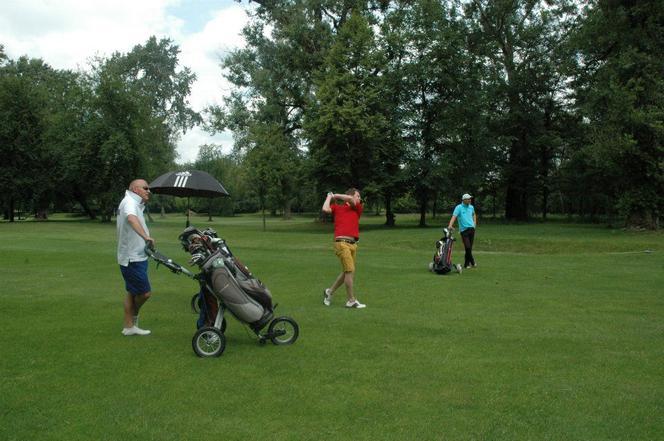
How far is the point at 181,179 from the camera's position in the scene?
9.74 m

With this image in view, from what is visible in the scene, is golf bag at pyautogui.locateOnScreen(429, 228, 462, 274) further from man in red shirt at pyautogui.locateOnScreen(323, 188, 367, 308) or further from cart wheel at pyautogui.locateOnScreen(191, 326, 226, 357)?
cart wheel at pyautogui.locateOnScreen(191, 326, 226, 357)

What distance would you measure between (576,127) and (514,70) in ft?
21.9

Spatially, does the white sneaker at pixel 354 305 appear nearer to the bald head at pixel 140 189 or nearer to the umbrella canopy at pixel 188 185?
the umbrella canopy at pixel 188 185

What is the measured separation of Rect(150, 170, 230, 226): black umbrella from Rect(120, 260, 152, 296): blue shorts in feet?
6.32

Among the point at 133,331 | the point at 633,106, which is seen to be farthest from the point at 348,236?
the point at 633,106

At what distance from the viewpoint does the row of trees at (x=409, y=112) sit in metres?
32.8

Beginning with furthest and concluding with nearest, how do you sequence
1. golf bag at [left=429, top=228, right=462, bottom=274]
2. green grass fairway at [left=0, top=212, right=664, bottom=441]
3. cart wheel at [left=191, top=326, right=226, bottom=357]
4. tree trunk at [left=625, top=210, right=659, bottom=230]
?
tree trunk at [left=625, top=210, right=659, bottom=230] < golf bag at [left=429, top=228, right=462, bottom=274] < cart wheel at [left=191, top=326, right=226, bottom=357] < green grass fairway at [left=0, top=212, right=664, bottom=441]

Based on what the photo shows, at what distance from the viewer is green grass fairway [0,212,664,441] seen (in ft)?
16.0

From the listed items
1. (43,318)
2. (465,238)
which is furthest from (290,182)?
(43,318)

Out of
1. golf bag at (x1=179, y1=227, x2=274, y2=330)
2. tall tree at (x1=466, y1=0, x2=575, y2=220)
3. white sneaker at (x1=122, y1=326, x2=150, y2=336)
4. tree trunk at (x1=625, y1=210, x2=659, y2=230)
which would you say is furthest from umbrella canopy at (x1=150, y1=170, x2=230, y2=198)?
tall tree at (x1=466, y1=0, x2=575, y2=220)

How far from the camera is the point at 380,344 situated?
25.1 feet

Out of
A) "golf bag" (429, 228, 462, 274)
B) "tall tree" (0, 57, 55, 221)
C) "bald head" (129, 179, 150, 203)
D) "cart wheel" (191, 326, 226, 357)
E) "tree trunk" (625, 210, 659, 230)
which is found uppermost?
"tall tree" (0, 57, 55, 221)

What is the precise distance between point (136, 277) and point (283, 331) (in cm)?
215

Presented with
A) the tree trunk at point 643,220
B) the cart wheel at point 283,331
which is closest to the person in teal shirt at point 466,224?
the cart wheel at point 283,331
